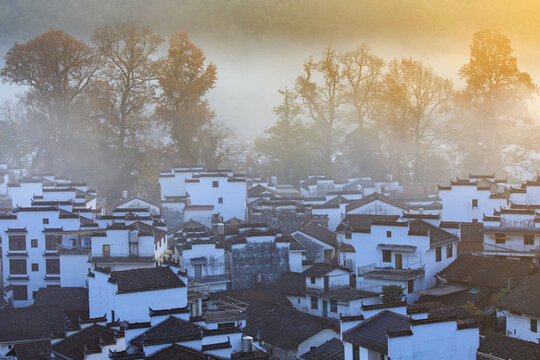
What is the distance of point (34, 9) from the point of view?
61.3 m

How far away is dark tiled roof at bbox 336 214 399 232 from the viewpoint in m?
27.1

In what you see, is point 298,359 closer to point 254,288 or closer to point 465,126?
point 254,288

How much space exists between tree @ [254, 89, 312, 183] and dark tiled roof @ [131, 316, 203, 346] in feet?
89.2

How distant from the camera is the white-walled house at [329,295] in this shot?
23016 millimetres

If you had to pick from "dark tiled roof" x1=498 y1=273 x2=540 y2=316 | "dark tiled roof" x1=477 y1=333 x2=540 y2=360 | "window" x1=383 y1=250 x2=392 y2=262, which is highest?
"window" x1=383 y1=250 x2=392 y2=262

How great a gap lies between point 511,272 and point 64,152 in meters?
25.7

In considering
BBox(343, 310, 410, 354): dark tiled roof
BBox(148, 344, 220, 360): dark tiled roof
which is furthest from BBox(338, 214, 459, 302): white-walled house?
BBox(148, 344, 220, 360): dark tiled roof

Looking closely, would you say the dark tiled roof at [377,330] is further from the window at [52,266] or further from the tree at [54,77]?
the tree at [54,77]

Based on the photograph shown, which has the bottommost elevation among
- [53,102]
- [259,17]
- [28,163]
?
[28,163]

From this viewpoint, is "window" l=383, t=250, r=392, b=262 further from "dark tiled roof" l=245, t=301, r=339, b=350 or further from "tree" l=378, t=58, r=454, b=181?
"tree" l=378, t=58, r=454, b=181

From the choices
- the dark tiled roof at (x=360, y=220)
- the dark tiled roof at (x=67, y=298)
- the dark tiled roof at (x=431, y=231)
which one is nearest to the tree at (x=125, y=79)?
the dark tiled roof at (x=67, y=298)

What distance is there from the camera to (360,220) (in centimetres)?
2916

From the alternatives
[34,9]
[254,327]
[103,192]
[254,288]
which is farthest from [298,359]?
[34,9]

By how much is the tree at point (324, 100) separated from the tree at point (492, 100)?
23.0 ft
